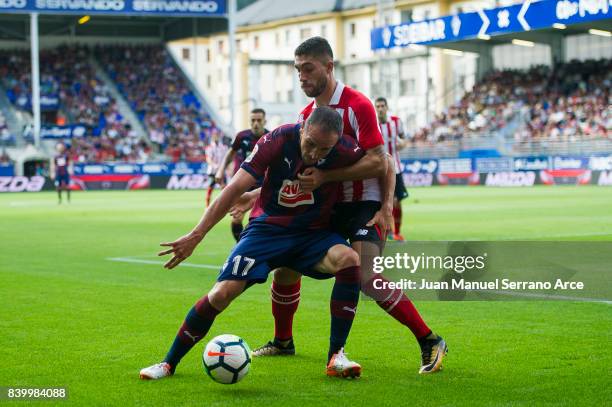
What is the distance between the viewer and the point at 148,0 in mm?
53938

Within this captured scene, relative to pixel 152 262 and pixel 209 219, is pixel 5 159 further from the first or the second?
pixel 209 219

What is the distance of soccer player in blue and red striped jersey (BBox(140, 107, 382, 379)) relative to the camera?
6172 millimetres

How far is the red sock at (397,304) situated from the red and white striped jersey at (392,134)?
9892 mm

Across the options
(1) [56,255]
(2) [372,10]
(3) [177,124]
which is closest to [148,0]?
(3) [177,124]

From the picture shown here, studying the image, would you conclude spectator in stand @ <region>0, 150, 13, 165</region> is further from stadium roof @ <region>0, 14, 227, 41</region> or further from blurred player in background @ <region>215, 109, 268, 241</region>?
blurred player in background @ <region>215, 109, 268, 241</region>

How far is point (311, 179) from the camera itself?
630 cm

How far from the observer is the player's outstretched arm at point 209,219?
6.06 metres

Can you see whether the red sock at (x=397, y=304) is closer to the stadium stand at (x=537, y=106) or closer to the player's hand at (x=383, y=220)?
the player's hand at (x=383, y=220)

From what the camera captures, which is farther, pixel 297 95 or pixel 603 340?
pixel 297 95

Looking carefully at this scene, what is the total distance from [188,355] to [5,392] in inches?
64.6

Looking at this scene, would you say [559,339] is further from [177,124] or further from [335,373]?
[177,124]

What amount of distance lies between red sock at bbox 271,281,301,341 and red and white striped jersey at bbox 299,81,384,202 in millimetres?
843

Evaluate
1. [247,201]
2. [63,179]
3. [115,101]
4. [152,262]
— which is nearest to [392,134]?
[152,262]

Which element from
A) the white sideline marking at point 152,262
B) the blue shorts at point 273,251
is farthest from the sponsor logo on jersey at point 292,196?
the white sideline marking at point 152,262
